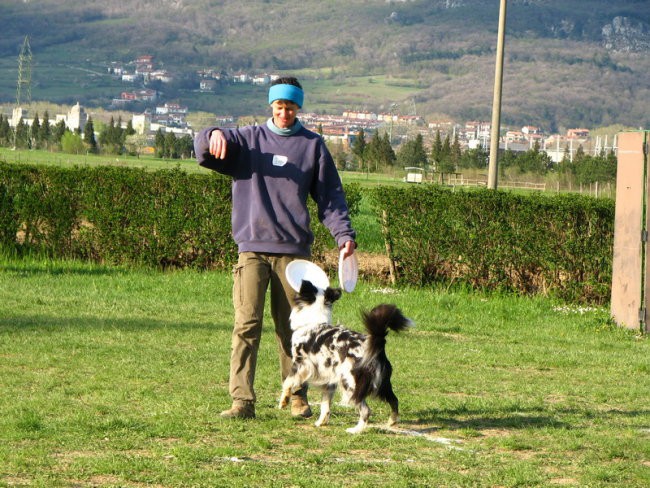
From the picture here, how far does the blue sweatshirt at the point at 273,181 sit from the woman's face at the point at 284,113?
92 millimetres

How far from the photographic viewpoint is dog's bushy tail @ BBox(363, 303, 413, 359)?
27.1ft

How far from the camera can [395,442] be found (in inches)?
327

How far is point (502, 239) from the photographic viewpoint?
18.2 m

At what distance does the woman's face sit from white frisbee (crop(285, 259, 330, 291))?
3.48ft

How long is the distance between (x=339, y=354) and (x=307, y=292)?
1.79 ft

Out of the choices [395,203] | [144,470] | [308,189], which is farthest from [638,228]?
[144,470]

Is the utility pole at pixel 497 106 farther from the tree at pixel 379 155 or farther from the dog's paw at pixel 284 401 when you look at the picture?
the tree at pixel 379 155

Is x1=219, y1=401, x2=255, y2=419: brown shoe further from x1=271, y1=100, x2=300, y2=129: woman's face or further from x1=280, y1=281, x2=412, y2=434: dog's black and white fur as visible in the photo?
x1=271, y1=100, x2=300, y2=129: woman's face

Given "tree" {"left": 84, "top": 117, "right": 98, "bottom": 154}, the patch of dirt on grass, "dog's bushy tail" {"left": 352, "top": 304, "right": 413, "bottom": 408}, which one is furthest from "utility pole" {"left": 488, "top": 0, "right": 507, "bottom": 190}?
"tree" {"left": 84, "top": 117, "right": 98, "bottom": 154}

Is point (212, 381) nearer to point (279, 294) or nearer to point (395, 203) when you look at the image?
point (279, 294)

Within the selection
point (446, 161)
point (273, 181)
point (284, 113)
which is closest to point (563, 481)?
point (273, 181)

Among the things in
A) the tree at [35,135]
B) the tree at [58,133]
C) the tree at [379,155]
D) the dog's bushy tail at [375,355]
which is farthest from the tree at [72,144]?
the dog's bushy tail at [375,355]

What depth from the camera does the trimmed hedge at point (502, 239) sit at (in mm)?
17703

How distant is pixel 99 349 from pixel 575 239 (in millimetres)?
8502
